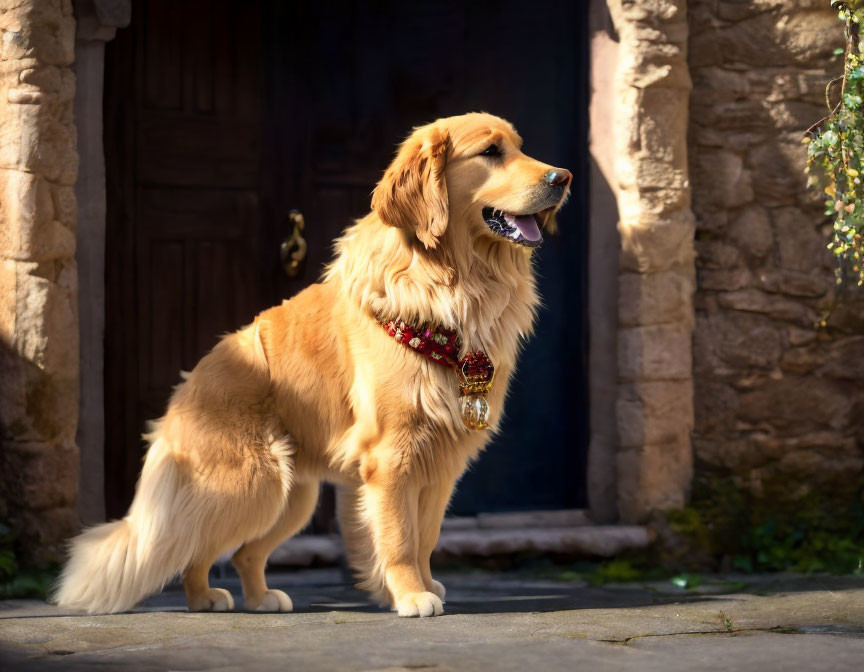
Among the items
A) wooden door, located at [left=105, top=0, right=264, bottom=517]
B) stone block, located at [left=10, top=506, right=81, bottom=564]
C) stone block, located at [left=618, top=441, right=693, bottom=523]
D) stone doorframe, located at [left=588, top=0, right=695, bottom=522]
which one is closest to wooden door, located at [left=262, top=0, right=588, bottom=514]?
wooden door, located at [left=105, top=0, right=264, bottom=517]

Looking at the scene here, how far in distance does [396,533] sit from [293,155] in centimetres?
247

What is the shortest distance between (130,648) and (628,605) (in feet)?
6.24

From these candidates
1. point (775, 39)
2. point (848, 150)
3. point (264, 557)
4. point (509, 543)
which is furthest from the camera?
point (775, 39)

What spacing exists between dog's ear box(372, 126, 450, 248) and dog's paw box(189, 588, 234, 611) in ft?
4.85

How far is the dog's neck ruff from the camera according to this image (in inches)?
149

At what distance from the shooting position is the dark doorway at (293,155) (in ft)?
17.4

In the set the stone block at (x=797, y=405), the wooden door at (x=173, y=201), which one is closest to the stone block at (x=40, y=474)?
the wooden door at (x=173, y=201)

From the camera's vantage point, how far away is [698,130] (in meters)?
5.36

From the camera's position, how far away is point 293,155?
5.57 m

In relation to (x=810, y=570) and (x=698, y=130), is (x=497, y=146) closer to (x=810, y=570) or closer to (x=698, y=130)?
(x=698, y=130)

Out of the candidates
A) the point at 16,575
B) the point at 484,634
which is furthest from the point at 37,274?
the point at 484,634

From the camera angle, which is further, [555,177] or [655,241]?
[655,241]

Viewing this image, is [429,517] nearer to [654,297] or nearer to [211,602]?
[211,602]

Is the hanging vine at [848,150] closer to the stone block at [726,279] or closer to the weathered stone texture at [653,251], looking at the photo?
the stone block at [726,279]
